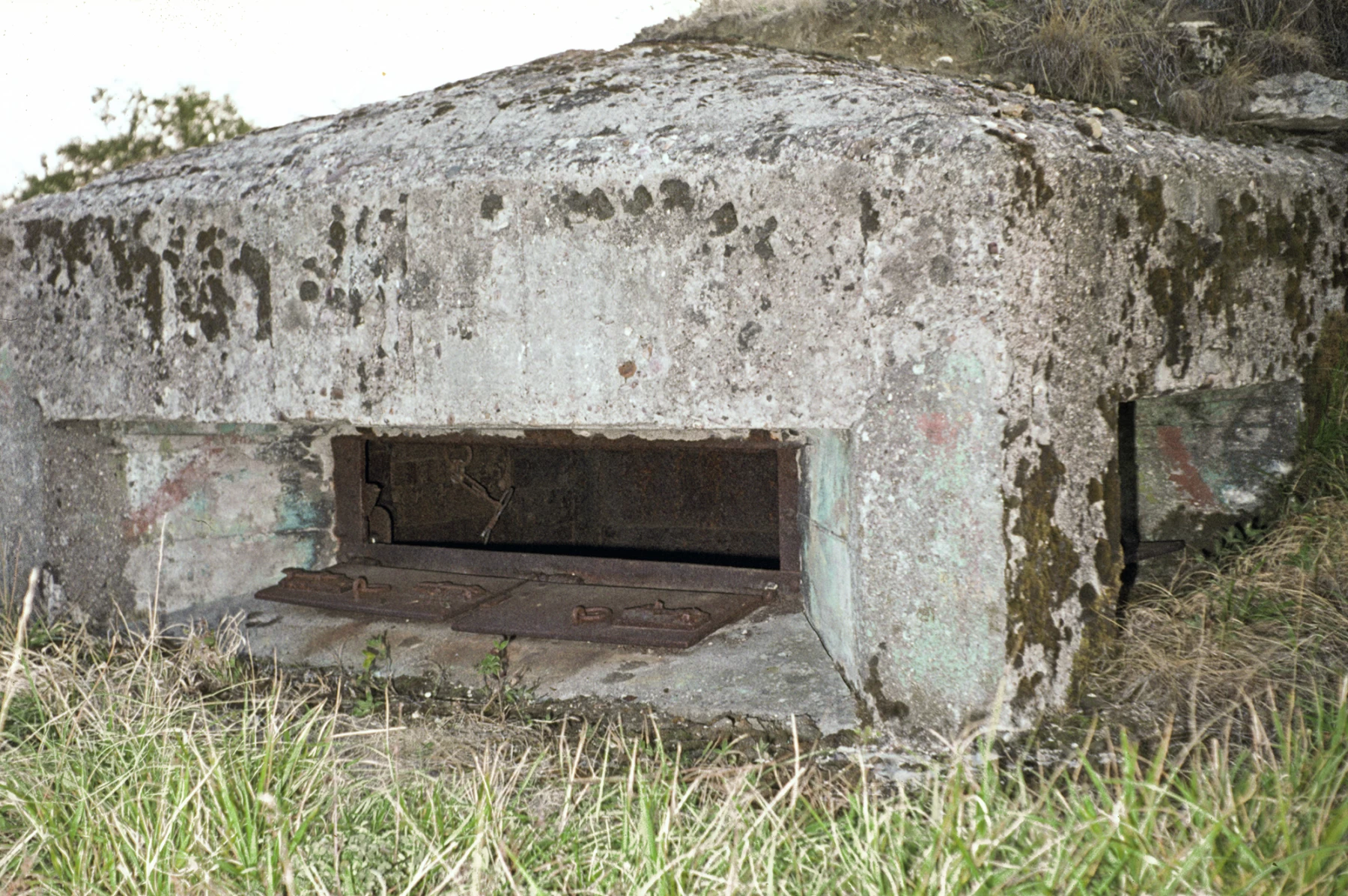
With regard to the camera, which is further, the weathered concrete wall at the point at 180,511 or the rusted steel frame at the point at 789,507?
the weathered concrete wall at the point at 180,511

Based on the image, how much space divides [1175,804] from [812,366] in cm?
92

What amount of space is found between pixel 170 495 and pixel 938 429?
6.86 ft

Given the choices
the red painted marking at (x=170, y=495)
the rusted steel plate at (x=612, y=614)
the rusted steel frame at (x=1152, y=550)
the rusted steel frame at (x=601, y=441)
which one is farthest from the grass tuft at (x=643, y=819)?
the red painted marking at (x=170, y=495)

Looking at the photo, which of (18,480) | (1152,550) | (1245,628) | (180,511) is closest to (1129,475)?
(1152,550)

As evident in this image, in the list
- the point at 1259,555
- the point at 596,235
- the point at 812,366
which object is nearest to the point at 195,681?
the point at 596,235

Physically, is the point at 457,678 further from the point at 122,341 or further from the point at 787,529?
the point at 122,341

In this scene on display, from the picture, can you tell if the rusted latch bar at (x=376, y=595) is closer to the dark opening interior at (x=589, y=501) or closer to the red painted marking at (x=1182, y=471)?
the dark opening interior at (x=589, y=501)

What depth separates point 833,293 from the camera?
6.11 ft

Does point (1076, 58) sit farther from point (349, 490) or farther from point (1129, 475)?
point (349, 490)

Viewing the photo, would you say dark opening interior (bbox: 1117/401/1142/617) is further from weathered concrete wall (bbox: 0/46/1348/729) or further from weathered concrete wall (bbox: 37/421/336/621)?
weathered concrete wall (bbox: 37/421/336/621)

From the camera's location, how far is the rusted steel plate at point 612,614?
2377mm

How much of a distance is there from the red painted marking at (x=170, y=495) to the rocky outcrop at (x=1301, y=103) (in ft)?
9.05

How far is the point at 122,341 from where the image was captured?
254cm

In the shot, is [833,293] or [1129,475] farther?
[1129,475]
